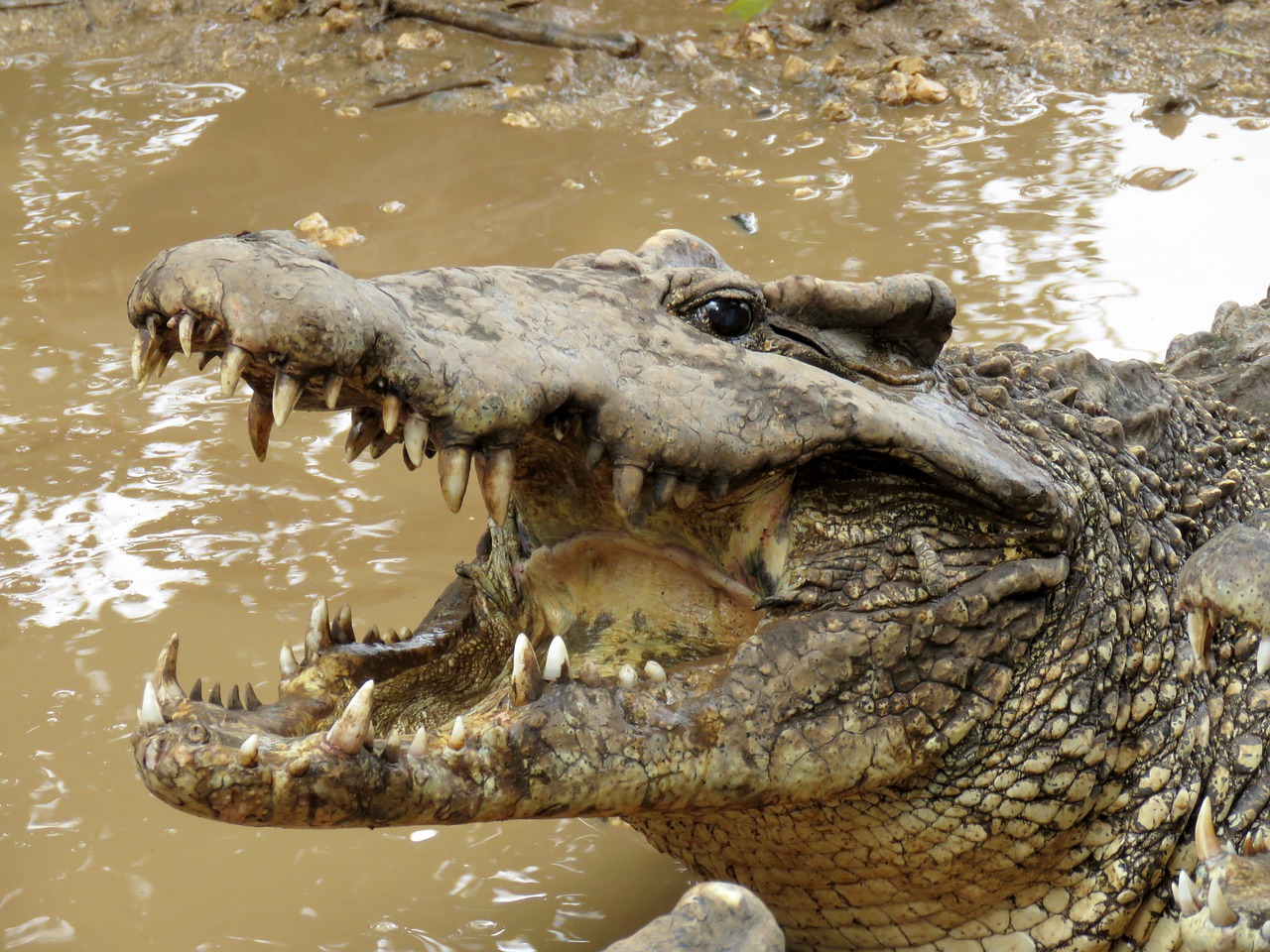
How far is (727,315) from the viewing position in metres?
2.79

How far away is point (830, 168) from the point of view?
740cm

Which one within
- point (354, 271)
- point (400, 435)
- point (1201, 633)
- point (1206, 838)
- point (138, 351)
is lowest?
point (354, 271)

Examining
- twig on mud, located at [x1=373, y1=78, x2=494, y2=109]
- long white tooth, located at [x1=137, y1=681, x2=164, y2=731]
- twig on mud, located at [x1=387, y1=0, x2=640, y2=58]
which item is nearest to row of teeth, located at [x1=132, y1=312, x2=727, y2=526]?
long white tooth, located at [x1=137, y1=681, x2=164, y2=731]

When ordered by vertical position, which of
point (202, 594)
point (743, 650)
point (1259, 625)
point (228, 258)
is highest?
point (228, 258)

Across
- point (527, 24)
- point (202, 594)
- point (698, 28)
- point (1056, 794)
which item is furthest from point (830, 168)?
point (1056, 794)

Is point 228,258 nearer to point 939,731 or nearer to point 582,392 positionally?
point 582,392

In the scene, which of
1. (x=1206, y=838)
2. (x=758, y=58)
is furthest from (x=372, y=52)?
(x=1206, y=838)

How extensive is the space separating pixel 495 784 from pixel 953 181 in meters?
5.61

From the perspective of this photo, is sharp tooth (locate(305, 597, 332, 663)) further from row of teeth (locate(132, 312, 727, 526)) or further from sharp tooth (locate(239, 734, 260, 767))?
sharp tooth (locate(239, 734, 260, 767))

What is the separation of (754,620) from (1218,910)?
1014mm

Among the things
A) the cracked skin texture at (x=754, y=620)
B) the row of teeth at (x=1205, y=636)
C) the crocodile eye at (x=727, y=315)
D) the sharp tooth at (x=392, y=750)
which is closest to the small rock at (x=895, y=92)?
the cracked skin texture at (x=754, y=620)

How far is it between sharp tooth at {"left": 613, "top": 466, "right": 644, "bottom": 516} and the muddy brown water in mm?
1181

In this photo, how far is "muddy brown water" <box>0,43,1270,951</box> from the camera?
3.23 m

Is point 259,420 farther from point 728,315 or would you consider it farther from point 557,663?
point 728,315
